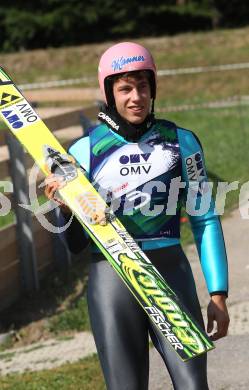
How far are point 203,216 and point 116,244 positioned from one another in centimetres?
46

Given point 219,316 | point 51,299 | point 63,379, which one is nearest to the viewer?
point 219,316

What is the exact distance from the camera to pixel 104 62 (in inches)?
176

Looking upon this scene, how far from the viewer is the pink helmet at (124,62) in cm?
437

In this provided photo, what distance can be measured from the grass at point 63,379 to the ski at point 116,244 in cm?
254

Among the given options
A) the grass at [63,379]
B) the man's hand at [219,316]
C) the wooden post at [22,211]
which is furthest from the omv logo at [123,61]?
the wooden post at [22,211]

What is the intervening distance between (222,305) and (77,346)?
13.2ft

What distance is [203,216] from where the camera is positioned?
4.46 meters

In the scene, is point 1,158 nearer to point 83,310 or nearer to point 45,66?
point 83,310

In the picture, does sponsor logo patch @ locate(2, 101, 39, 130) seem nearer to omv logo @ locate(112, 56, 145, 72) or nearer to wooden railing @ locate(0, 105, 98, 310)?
omv logo @ locate(112, 56, 145, 72)

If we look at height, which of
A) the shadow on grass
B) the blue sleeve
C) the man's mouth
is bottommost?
the shadow on grass

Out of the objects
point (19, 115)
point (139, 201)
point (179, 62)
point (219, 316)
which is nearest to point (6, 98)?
point (19, 115)

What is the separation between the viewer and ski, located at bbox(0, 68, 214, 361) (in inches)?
159

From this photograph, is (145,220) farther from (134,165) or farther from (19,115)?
(19,115)

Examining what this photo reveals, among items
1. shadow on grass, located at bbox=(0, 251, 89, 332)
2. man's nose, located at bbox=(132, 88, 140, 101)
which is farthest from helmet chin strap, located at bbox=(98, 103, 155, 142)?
shadow on grass, located at bbox=(0, 251, 89, 332)
